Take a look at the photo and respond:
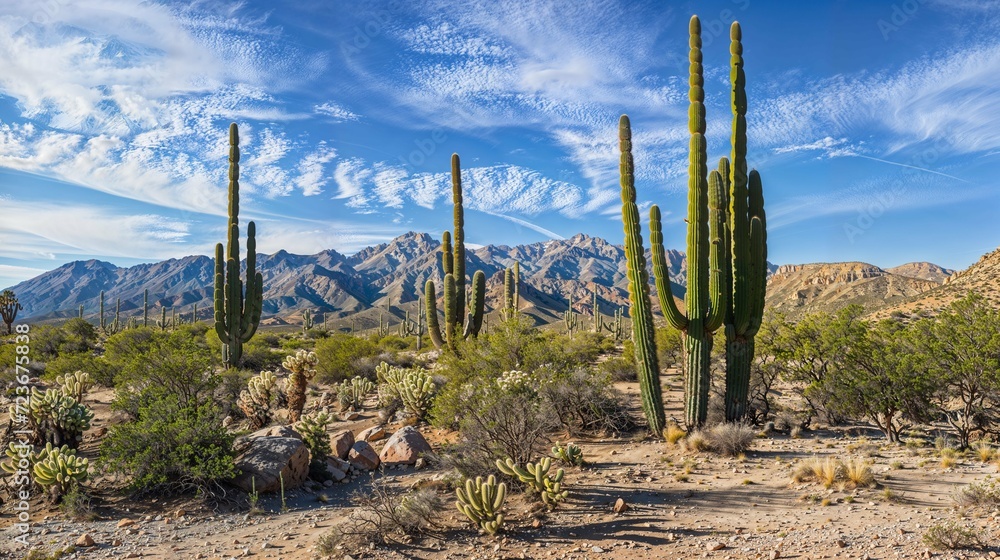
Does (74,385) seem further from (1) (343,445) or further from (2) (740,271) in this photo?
(2) (740,271)

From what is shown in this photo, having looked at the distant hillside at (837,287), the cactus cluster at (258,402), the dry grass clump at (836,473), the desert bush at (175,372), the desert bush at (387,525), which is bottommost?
the desert bush at (387,525)

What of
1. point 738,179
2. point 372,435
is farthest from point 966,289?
point 372,435

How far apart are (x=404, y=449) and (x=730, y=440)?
693 centimetres

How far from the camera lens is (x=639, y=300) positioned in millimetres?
13484

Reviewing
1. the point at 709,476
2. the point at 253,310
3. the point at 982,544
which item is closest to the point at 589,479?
the point at 709,476

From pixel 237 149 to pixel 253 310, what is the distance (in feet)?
21.5

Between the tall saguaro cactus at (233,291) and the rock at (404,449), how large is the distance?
1144 centimetres

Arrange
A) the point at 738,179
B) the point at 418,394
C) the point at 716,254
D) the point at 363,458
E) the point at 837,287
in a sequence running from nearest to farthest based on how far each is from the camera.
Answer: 1. the point at 363,458
2. the point at 716,254
3. the point at 738,179
4. the point at 418,394
5. the point at 837,287

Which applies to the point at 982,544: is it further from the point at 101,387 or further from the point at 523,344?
the point at 101,387

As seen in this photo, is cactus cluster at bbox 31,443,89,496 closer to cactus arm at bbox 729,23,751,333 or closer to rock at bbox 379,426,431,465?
rock at bbox 379,426,431,465

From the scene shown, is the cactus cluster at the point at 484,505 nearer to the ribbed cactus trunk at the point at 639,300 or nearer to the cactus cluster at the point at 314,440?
the cactus cluster at the point at 314,440

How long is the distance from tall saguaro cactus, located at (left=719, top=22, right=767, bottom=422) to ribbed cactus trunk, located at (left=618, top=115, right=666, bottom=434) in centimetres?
177

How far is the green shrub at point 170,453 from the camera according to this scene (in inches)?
377

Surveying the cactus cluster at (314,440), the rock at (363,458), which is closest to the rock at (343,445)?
the rock at (363,458)
